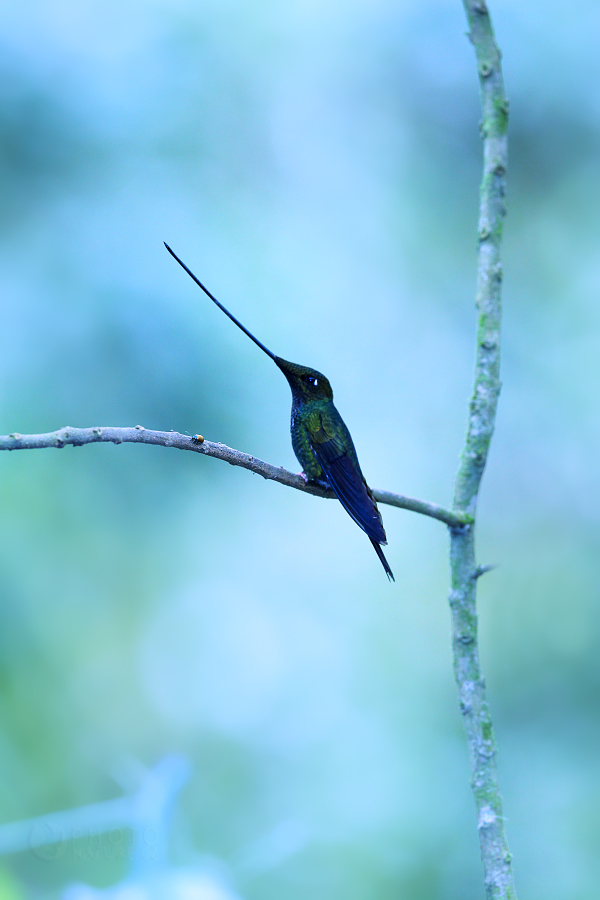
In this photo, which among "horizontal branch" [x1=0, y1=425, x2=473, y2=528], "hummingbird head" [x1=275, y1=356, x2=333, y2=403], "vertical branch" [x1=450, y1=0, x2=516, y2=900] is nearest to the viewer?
"horizontal branch" [x1=0, y1=425, x2=473, y2=528]

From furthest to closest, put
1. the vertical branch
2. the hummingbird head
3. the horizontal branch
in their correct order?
the hummingbird head, the vertical branch, the horizontal branch

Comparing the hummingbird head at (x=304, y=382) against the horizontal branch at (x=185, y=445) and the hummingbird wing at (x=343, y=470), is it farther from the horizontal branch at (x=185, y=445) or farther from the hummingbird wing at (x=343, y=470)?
the horizontal branch at (x=185, y=445)

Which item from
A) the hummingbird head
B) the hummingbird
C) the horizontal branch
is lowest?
the horizontal branch

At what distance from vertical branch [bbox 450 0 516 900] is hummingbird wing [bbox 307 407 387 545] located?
219 mm

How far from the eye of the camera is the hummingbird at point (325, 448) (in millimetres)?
1260

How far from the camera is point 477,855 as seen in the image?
2238 millimetres

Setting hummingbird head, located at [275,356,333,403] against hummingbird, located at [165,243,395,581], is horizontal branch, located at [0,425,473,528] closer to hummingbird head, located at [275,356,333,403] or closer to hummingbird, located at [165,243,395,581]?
hummingbird, located at [165,243,395,581]

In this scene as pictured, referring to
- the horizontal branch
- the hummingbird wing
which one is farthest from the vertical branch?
the hummingbird wing

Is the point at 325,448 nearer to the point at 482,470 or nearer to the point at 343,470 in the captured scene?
the point at 343,470

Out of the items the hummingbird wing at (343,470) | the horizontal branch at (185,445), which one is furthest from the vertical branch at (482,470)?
the hummingbird wing at (343,470)

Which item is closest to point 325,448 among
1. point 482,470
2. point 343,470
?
point 343,470

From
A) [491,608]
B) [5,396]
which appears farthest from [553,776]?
[5,396]

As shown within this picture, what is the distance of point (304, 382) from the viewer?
1437 mm

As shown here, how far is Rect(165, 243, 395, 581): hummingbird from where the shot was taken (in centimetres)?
126
